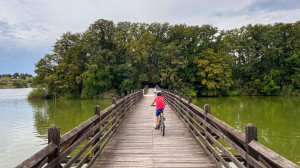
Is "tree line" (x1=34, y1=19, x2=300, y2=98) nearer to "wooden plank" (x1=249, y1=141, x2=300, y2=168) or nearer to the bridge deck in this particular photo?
the bridge deck

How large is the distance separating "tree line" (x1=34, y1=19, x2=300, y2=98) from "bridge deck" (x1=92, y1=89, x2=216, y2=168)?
3107 centimetres

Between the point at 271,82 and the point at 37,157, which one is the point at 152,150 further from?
the point at 271,82

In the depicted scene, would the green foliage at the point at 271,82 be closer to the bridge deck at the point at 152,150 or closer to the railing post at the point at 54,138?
the bridge deck at the point at 152,150

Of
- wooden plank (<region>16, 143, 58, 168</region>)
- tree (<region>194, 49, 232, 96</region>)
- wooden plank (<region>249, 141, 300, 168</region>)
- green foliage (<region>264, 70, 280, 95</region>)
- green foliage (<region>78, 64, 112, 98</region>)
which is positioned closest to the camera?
wooden plank (<region>249, 141, 300, 168</region>)

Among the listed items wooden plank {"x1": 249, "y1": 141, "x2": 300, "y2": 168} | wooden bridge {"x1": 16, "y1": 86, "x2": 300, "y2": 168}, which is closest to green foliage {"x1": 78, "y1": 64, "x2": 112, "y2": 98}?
wooden bridge {"x1": 16, "y1": 86, "x2": 300, "y2": 168}

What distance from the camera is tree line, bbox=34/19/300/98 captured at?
128 ft

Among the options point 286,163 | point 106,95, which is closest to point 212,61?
point 106,95

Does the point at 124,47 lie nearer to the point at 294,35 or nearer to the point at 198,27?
the point at 198,27

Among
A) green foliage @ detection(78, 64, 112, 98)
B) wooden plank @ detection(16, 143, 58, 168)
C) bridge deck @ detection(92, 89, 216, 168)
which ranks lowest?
bridge deck @ detection(92, 89, 216, 168)

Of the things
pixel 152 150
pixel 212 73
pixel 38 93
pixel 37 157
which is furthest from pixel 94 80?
pixel 37 157

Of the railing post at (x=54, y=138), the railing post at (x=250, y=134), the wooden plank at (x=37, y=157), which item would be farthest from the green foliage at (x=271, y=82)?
the wooden plank at (x=37, y=157)

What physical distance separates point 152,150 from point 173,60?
34.9m

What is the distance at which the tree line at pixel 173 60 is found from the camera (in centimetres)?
3909

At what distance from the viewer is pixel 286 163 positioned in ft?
6.50
